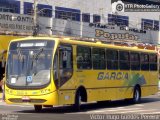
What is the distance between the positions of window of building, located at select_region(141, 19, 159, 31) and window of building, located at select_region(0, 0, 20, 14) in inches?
724

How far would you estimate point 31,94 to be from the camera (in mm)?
20547

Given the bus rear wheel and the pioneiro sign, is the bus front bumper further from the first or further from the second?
the pioneiro sign

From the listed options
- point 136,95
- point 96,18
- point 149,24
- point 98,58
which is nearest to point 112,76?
point 98,58

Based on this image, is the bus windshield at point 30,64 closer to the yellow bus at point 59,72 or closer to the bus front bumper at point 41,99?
the yellow bus at point 59,72

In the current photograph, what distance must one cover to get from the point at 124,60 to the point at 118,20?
2988 centimetres

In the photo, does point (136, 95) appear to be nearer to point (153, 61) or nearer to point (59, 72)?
point (153, 61)

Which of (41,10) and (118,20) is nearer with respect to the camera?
(41,10)

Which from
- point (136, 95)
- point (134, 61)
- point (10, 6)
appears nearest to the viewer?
point (134, 61)

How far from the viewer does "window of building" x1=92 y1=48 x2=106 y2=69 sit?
23.5 m

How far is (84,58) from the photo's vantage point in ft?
74.5

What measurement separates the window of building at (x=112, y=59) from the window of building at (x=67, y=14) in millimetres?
22971

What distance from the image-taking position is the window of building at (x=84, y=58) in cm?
2233

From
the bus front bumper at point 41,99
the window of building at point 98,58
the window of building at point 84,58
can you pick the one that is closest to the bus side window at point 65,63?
the window of building at point 84,58

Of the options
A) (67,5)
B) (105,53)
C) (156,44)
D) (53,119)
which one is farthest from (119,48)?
(156,44)
